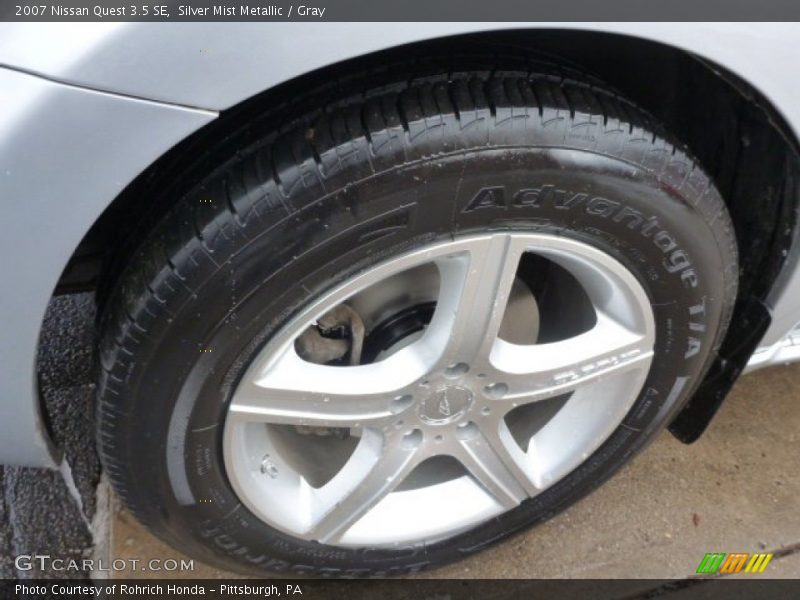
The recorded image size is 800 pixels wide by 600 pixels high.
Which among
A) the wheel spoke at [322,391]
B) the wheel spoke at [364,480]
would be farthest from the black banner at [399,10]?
the wheel spoke at [364,480]

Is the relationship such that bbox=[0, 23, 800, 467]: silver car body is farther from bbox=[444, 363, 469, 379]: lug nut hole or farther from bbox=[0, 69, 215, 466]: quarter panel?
bbox=[444, 363, 469, 379]: lug nut hole

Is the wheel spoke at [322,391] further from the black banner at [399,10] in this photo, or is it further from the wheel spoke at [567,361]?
the black banner at [399,10]

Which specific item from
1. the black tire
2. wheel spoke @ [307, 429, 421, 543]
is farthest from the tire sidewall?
wheel spoke @ [307, 429, 421, 543]

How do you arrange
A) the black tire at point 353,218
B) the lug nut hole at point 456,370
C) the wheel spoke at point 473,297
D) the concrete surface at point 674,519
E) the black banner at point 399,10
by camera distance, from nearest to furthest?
the black banner at point 399,10 → the black tire at point 353,218 → the wheel spoke at point 473,297 → the lug nut hole at point 456,370 → the concrete surface at point 674,519

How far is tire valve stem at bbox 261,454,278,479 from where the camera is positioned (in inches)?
62.2

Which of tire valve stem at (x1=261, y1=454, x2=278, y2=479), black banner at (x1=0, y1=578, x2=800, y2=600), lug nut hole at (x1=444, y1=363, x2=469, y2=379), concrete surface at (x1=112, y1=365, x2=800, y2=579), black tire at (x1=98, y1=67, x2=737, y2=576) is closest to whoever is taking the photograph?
black tire at (x1=98, y1=67, x2=737, y2=576)

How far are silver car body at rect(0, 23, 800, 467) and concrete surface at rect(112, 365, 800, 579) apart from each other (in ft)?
3.54

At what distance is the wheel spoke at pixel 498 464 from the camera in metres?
1.66

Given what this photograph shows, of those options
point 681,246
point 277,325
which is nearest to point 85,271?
point 277,325

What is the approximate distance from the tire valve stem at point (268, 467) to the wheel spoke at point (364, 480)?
0.11m

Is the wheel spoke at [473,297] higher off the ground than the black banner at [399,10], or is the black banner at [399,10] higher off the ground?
the black banner at [399,10]

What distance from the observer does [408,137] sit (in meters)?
1.17

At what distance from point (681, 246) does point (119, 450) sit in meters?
1.02

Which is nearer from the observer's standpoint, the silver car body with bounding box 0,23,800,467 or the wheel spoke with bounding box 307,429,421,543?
the silver car body with bounding box 0,23,800,467
